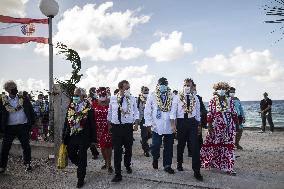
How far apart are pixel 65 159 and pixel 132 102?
1.90 m

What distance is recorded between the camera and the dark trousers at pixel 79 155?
27.2ft

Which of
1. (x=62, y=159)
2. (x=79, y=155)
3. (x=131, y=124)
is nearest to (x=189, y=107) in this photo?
(x=131, y=124)

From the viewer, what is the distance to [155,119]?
30.5ft

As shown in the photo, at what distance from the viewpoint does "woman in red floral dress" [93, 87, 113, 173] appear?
9266 mm

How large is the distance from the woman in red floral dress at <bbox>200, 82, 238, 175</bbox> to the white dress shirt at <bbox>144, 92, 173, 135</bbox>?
1.03 m

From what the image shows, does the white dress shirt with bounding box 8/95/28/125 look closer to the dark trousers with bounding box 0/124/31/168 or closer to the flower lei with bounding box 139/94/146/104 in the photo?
the dark trousers with bounding box 0/124/31/168

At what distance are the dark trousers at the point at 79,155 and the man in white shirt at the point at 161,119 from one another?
1629 mm

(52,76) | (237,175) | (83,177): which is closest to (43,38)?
(52,76)

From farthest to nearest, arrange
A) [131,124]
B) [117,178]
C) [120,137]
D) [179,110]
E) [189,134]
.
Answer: [179,110] < [189,134] < [131,124] < [120,137] < [117,178]

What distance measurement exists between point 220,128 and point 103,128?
106 inches

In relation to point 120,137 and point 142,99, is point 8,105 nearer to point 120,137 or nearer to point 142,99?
point 120,137

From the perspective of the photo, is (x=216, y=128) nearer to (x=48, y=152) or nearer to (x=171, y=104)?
(x=171, y=104)

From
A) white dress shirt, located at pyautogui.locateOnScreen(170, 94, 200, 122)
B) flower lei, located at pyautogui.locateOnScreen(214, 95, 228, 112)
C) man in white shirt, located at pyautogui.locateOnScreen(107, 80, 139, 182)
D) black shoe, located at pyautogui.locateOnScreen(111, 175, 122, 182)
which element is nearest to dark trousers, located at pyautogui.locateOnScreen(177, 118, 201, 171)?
white dress shirt, located at pyautogui.locateOnScreen(170, 94, 200, 122)

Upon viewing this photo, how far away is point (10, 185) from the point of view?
8.66 m
